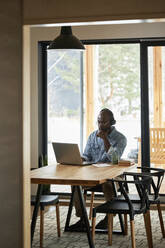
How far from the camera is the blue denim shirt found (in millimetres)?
5741

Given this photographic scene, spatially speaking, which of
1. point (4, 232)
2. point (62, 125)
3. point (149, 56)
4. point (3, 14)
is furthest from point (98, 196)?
point (3, 14)

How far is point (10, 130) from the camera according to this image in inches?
146

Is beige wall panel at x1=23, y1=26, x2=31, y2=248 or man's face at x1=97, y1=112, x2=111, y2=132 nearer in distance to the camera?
beige wall panel at x1=23, y1=26, x2=31, y2=248

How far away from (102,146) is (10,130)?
230cm

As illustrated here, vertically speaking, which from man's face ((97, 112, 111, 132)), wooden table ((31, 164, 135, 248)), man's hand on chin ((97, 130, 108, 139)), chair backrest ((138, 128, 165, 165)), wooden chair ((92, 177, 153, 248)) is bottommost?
wooden chair ((92, 177, 153, 248))

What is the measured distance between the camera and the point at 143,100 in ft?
22.7

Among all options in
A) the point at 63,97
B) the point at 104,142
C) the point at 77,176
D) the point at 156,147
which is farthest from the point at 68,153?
the point at 63,97

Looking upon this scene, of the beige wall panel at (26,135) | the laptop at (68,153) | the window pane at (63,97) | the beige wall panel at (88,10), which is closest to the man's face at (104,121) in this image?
the laptop at (68,153)

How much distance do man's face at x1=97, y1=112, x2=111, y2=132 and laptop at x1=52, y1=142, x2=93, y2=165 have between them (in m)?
0.54

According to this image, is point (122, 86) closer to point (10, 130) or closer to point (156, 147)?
point (156, 147)

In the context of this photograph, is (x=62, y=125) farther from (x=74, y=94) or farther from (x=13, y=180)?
(x=13, y=180)

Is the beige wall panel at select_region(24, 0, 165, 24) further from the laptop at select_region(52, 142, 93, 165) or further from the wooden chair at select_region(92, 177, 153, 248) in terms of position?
the laptop at select_region(52, 142, 93, 165)

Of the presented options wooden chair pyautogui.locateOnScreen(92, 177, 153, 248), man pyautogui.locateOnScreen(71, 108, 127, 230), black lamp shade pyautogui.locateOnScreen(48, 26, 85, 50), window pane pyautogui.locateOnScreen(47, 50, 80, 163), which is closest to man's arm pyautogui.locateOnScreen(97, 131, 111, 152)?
man pyautogui.locateOnScreen(71, 108, 127, 230)

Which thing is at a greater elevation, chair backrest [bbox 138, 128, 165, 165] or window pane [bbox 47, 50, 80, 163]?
window pane [bbox 47, 50, 80, 163]
